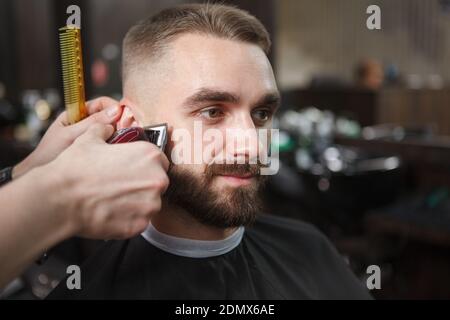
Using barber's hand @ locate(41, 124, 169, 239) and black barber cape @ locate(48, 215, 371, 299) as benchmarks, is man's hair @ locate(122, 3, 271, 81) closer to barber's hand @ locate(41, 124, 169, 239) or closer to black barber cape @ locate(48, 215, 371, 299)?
barber's hand @ locate(41, 124, 169, 239)

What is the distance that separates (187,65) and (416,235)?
1.73 metres

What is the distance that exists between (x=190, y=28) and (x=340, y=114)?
15.1ft

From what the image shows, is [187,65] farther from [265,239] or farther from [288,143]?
[288,143]

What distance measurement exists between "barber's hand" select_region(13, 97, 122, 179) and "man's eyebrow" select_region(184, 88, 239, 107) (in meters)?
0.18

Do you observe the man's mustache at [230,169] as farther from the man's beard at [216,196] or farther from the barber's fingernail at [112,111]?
the barber's fingernail at [112,111]

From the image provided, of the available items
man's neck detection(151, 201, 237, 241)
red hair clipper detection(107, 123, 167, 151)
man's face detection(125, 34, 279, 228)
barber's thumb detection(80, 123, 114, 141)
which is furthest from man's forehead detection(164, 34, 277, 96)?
man's neck detection(151, 201, 237, 241)

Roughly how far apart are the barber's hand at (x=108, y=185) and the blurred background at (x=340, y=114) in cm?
60

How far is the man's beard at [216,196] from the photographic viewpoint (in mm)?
997

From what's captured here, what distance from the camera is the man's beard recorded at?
1.00m

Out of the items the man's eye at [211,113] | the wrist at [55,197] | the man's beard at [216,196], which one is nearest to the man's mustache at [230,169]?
the man's beard at [216,196]

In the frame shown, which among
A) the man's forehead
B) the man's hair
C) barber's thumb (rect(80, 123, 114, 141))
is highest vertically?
the man's hair

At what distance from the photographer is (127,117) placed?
1046mm
